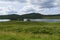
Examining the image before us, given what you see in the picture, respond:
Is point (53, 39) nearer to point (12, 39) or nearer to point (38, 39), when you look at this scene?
point (38, 39)

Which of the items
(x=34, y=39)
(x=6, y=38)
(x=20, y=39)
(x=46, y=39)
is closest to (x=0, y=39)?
(x=6, y=38)

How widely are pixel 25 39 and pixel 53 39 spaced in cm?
358

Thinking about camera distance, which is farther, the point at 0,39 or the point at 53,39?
the point at 53,39

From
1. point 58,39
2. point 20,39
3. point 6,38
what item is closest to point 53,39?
point 58,39

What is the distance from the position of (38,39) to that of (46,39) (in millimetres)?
998

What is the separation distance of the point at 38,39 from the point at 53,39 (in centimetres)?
191

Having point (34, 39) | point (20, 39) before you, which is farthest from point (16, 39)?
point (34, 39)

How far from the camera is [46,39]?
24266 millimetres

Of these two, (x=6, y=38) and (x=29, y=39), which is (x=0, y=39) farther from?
(x=29, y=39)

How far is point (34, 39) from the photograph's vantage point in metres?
23.9

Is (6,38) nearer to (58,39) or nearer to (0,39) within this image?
Answer: (0,39)

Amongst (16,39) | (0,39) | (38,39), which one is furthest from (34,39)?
(0,39)

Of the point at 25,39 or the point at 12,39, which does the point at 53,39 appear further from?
the point at 12,39

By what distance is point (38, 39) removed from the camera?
24.2 meters
